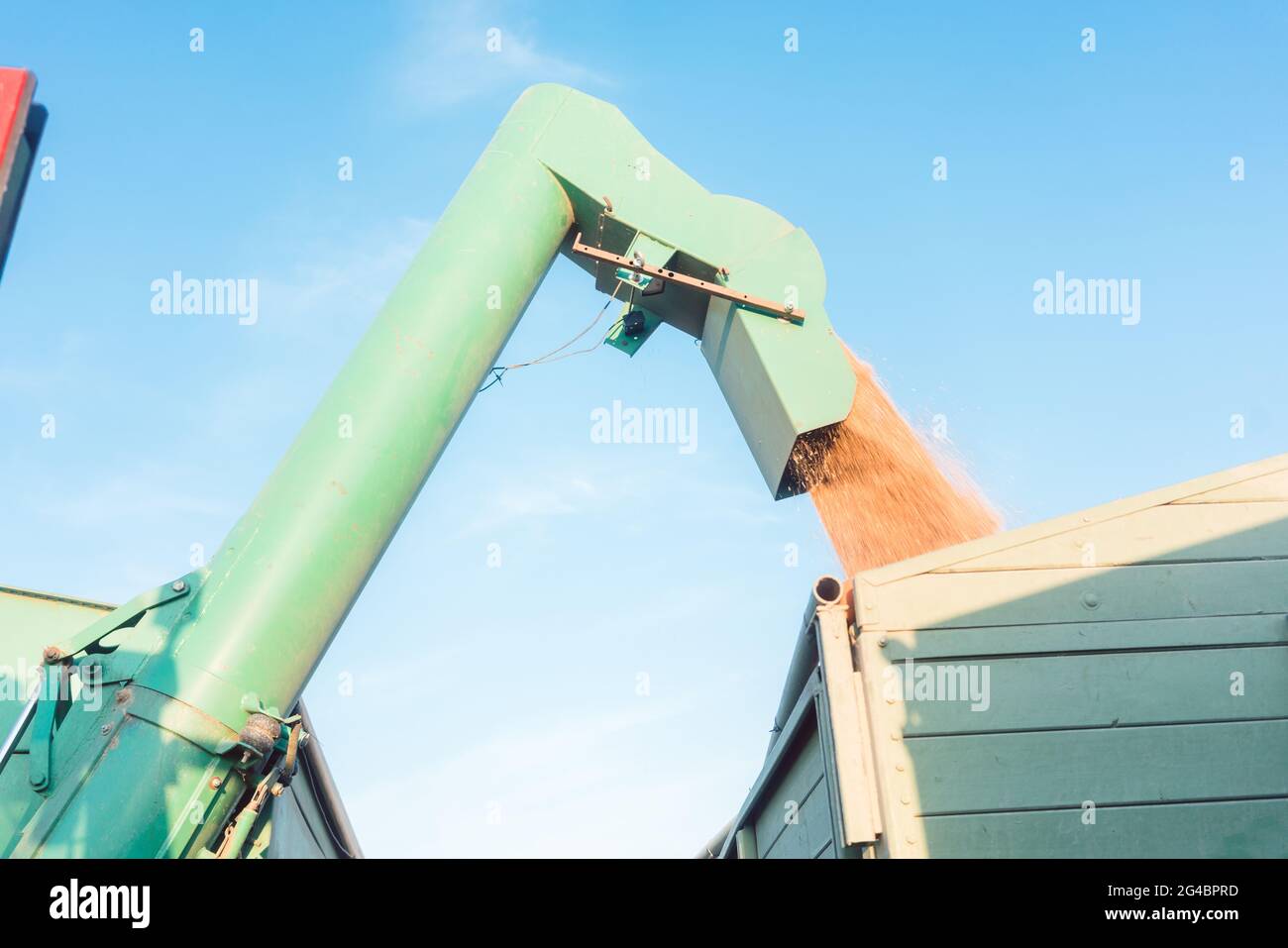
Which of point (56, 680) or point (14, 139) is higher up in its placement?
point (14, 139)

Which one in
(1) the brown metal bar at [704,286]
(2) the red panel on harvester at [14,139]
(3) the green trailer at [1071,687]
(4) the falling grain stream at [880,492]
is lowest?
(3) the green trailer at [1071,687]

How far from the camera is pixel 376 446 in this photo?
3936mm

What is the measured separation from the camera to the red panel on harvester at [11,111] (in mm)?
1837

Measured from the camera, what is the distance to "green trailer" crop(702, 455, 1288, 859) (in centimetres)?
344

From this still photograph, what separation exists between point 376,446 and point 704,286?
1.62m

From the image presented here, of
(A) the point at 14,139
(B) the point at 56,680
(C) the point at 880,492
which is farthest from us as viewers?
(C) the point at 880,492

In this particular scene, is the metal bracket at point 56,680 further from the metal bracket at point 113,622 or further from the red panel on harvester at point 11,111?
the red panel on harvester at point 11,111

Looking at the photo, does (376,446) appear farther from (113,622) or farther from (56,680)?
(56,680)

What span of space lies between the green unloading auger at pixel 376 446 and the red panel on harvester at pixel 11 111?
204 centimetres

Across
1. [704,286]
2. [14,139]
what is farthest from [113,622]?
[704,286]

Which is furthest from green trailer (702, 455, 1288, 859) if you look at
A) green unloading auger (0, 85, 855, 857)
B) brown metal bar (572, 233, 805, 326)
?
brown metal bar (572, 233, 805, 326)

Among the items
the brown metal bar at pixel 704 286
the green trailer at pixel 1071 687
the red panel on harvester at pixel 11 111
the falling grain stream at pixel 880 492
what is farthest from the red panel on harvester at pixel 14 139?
the falling grain stream at pixel 880 492
